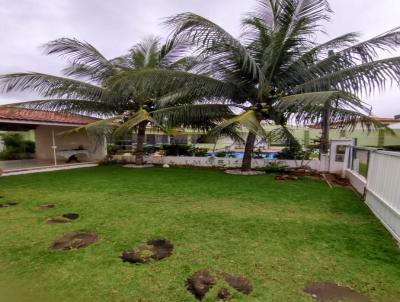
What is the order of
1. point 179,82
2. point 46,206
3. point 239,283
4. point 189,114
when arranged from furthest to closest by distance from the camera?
point 189,114, point 179,82, point 46,206, point 239,283

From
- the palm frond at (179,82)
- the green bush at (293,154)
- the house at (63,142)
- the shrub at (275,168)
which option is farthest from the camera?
the house at (63,142)

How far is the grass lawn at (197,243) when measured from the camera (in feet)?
8.91

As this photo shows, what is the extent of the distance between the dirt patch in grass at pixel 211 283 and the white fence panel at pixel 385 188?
2.46 metres

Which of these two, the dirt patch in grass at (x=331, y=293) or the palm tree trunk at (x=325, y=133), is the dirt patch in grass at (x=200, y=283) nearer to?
the dirt patch in grass at (x=331, y=293)

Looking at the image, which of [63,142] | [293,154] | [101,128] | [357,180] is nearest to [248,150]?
[293,154]

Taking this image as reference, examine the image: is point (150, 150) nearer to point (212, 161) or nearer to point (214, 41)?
point (212, 161)

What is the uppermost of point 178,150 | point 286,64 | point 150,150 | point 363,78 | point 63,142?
point 286,64

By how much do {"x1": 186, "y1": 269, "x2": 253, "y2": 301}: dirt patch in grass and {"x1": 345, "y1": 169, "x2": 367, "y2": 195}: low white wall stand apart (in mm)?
4802

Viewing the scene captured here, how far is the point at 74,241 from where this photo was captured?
150 inches

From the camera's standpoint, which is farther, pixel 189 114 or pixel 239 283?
pixel 189 114

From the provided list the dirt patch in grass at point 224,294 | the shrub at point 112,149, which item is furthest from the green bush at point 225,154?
the dirt patch in grass at point 224,294

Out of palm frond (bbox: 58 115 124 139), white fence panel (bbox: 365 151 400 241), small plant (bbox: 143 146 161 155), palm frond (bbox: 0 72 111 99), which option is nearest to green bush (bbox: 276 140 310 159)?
white fence panel (bbox: 365 151 400 241)

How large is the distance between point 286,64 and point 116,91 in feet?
20.5

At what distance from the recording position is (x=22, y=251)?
3.52m
